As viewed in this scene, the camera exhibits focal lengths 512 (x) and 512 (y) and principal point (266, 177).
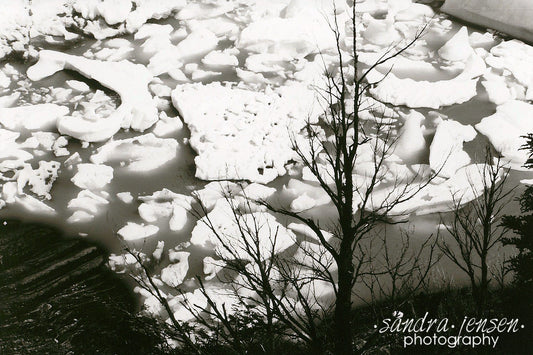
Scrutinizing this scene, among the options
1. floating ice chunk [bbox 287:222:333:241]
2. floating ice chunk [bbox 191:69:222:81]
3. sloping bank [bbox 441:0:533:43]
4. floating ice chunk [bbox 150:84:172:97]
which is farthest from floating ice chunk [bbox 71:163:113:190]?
sloping bank [bbox 441:0:533:43]

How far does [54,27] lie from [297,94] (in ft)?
20.3

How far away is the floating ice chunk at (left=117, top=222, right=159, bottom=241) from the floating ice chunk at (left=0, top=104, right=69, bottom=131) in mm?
3060

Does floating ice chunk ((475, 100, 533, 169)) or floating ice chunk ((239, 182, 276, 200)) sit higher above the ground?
floating ice chunk ((475, 100, 533, 169))

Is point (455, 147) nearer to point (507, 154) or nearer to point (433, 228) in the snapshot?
point (507, 154)

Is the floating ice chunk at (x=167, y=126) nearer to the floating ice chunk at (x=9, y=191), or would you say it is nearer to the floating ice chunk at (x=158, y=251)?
the floating ice chunk at (x=9, y=191)

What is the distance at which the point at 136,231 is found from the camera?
768 centimetres

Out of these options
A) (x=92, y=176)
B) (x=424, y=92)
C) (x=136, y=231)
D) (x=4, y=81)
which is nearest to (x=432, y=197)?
(x=424, y=92)

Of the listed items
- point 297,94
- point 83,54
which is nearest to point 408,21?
point 297,94

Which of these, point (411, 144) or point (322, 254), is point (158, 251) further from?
point (411, 144)

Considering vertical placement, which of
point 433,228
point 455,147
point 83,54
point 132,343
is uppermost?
point 455,147

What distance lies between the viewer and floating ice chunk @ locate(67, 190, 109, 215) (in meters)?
8.06

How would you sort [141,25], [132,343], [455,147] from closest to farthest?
[132,343]
[455,147]
[141,25]

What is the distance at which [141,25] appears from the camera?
12266 millimetres

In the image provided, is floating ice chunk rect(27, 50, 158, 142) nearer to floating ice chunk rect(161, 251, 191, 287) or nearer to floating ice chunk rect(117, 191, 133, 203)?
floating ice chunk rect(117, 191, 133, 203)
